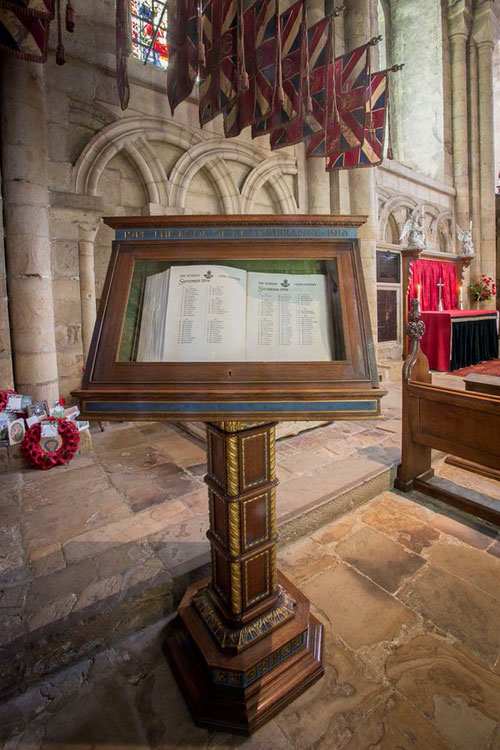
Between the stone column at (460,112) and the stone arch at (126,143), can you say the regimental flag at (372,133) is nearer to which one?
the stone arch at (126,143)

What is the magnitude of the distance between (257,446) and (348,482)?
1.75 meters

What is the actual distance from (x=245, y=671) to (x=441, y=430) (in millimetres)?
2228

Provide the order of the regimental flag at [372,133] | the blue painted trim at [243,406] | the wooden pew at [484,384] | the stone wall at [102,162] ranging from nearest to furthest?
the blue painted trim at [243,406], the wooden pew at [484,384], the stone wall at [102,162], the regimental flag at [372,133]

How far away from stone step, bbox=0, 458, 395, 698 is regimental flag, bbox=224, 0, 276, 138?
3861 mm

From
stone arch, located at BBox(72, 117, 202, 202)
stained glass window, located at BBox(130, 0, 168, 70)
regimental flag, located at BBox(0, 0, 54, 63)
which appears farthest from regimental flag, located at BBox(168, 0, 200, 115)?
stained glass window, located at BBox(130, 0, 168, 70)

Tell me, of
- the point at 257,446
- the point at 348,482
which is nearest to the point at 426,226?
the point at 348,482

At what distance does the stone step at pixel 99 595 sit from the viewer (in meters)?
1.57

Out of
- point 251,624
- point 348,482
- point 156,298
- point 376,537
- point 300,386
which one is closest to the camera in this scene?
point 300,386

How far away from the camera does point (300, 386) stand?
1031mm

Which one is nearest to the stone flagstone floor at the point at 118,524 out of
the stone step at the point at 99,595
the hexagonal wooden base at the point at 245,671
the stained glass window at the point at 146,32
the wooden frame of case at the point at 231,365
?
the stone step at the point at 99,595

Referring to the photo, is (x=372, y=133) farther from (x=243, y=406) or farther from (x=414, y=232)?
(x=243, y=406)

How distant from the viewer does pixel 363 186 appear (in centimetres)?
642

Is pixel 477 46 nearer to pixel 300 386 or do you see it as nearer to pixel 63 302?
pixel 63 302

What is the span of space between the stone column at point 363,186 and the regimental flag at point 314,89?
81.7 inches
